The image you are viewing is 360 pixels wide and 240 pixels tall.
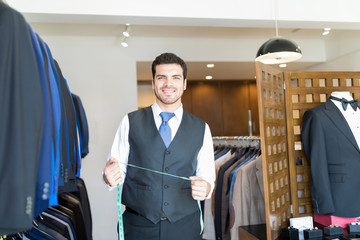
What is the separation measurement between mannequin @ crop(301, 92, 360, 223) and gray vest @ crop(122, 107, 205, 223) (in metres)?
1.14

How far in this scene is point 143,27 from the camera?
4723 mm

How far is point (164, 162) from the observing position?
179 centimetres

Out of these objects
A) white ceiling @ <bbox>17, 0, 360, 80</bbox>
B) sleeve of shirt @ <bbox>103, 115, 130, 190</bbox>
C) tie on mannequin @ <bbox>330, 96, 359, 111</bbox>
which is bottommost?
sleeve of shirt @ <bbox>103, 115, 130, 190</bbox>

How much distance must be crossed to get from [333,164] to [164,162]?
149 centimetres

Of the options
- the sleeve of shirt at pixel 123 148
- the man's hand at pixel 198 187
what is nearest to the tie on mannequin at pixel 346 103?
the man's hand at pixel 198 187

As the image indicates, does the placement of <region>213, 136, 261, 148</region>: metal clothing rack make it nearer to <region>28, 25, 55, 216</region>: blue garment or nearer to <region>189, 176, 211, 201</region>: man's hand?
<region>189, 176, 211, 201</region>: man's hand

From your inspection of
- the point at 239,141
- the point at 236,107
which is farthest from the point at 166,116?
the point at 236,107

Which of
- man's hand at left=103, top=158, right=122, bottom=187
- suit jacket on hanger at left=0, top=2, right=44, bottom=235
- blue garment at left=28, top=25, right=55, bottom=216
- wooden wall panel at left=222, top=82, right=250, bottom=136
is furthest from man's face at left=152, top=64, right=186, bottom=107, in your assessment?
wooden wall panel at left=222, top=82, right=250, bottom=136

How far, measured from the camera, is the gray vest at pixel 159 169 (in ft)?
5.79

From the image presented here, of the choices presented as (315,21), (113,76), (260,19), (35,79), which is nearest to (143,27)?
(113,76)

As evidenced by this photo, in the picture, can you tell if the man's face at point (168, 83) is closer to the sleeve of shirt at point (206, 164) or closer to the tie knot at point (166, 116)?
the tie knot at point (166, 116)

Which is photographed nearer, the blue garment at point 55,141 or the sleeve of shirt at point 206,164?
the blue garment at point 55,141

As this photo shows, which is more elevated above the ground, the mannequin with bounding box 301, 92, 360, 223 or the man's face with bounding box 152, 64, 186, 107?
the man's face with bounding box 152, 64, 186, 107

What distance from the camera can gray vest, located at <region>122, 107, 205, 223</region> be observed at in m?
1.76
